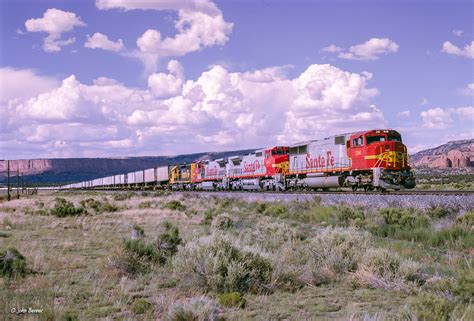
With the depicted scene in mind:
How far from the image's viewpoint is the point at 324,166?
1242 inches

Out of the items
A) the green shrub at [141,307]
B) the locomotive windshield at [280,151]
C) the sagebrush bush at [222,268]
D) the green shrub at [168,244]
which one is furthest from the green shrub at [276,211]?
the locomotive windshield at [280,151]

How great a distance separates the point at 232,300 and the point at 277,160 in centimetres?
3154

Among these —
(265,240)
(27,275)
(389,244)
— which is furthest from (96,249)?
(389,244)

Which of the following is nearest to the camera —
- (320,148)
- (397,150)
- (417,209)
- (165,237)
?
(165,237)

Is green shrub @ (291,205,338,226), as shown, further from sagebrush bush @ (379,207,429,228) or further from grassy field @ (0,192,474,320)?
grassy field @ (0,192,474,320)

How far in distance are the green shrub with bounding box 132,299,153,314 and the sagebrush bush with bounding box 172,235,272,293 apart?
138 cm

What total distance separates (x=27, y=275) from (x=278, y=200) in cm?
1908

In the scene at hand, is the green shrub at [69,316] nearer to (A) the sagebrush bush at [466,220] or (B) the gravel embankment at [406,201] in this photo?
(A) the sagebrush bush at [466,220]

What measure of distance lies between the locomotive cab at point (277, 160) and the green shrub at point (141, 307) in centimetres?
3101

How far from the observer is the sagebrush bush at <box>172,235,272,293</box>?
8.65m

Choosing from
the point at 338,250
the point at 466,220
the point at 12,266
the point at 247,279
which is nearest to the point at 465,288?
the point at 338,250

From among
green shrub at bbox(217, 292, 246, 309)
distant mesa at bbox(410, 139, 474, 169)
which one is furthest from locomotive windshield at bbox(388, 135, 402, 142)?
distant mesa at bbox(410, 139, 474, 169)

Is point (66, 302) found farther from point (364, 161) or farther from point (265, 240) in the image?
point (364, 161)

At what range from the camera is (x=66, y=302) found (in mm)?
7883
